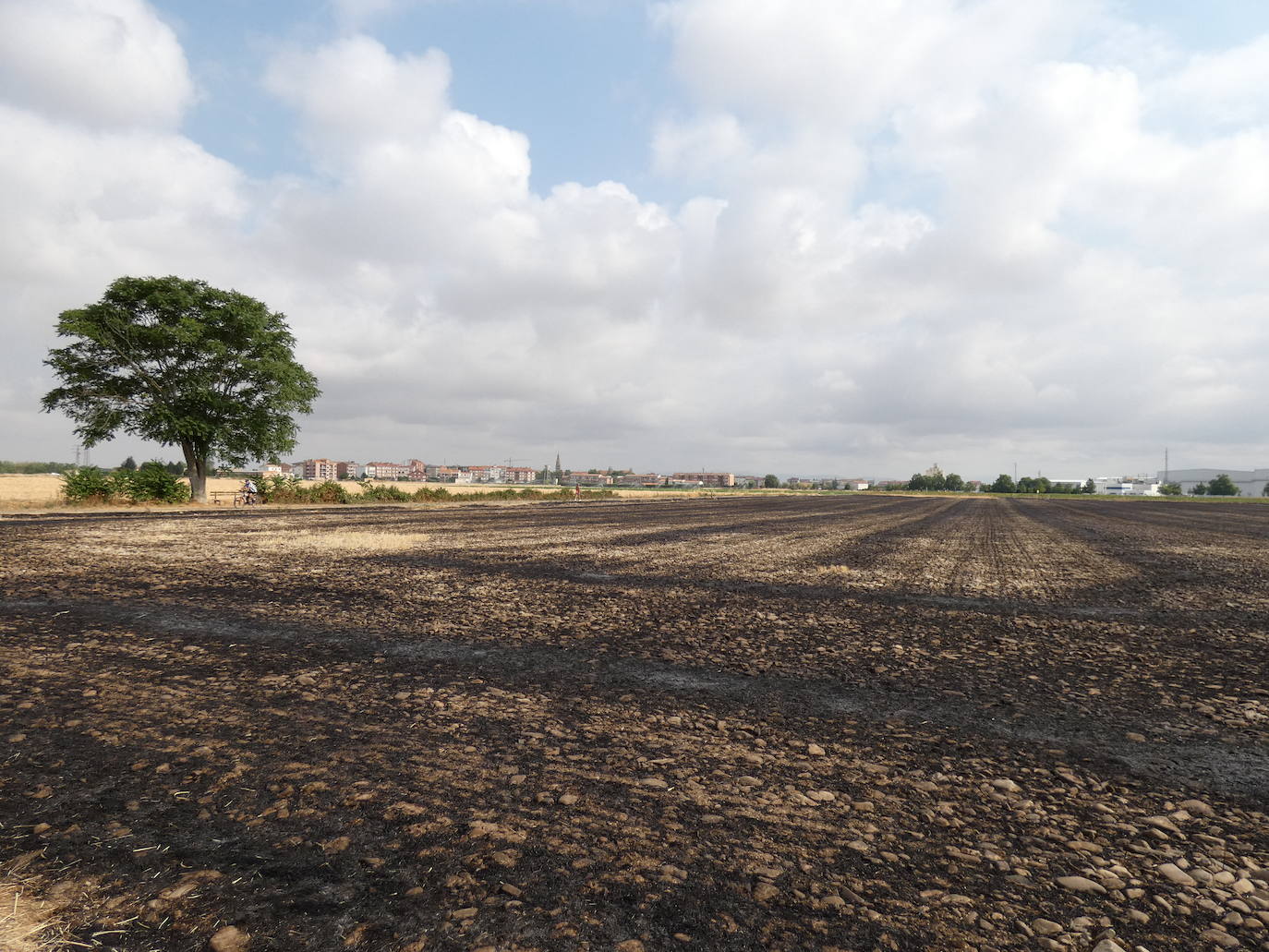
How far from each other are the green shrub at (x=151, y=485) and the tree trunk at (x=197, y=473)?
0.60m

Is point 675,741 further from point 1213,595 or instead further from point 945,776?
point 1213,595

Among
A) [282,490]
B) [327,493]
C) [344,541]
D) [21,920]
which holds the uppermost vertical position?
[282,490]

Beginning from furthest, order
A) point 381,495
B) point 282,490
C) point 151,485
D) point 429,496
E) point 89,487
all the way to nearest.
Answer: point 429,496, point 381,495, point 282,490, point 151,485, point 89,487

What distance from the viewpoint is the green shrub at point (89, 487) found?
27578mm

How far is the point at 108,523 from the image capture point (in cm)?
1828

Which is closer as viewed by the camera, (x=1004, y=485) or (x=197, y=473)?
(x=197, y=473)

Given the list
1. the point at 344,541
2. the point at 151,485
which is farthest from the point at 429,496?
the point at 344,541

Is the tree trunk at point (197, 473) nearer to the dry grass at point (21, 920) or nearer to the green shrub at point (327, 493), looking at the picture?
the green shrub at point (327, 493)

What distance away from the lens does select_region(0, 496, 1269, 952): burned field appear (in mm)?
2035

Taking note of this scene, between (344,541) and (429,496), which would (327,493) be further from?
(344,541)

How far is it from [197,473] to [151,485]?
2.50 m

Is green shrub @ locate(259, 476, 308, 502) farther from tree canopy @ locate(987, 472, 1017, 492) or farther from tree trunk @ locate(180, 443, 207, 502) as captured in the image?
tree canopy @ locate(987, 472, 1017, 492)

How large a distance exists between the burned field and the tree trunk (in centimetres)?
2910

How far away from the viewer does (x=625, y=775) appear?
3.08m
